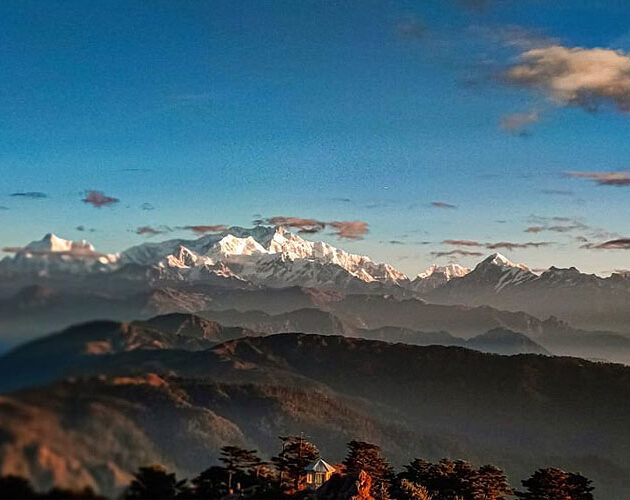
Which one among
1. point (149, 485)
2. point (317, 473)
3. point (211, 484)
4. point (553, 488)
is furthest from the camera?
point (317, 473)

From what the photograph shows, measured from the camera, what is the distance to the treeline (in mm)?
32906

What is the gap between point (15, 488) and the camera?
25297 mm

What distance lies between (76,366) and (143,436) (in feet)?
20.9

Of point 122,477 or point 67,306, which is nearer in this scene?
point 122,477

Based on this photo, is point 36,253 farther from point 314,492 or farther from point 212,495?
point 314,492

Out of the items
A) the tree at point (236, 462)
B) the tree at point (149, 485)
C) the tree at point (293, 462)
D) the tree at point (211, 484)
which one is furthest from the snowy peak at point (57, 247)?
the tree at point (293, 462)

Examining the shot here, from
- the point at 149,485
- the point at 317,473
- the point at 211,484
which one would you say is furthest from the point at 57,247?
the point at 317,473

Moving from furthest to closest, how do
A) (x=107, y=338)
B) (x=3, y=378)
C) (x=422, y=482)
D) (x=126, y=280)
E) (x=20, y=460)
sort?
(x=422, y=482)
(x=126, y=280)
(x=107, y=338)
(x=3, y=378)
(x=20, y=460)

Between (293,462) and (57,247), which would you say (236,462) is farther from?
(57,247)

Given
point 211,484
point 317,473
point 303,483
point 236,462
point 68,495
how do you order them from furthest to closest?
point 317,473, point 303,483, point 236,462, point 211,484, point 68,495

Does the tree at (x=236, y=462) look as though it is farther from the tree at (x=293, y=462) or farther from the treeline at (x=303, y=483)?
the tree at (x=293, y=462)

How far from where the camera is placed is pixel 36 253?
38.3 meters

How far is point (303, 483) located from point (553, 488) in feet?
115

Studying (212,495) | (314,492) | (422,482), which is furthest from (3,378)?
(422,482)
